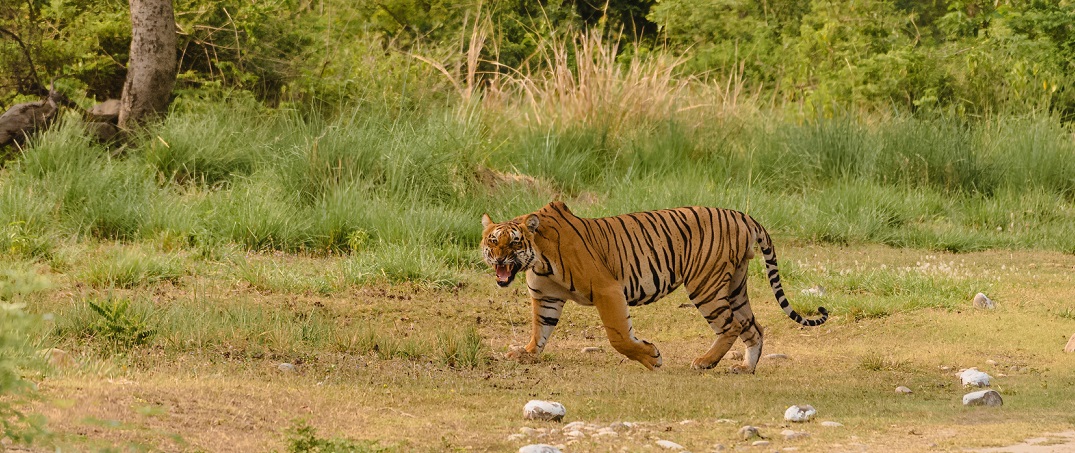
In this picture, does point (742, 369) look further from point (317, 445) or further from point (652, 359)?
point (317, 445)

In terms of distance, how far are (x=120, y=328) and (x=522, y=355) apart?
223 centimetres

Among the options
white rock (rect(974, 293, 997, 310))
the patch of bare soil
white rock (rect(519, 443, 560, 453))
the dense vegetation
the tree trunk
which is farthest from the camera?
the tree trunk

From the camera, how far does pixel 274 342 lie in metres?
7.46

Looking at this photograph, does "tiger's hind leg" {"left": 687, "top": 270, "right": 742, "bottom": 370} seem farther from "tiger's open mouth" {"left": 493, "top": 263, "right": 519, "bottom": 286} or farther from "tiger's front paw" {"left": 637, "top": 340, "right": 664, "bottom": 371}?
"tiger's open mouth" {"left": 493, "top": 263, "right": 519, "bottom": 286}

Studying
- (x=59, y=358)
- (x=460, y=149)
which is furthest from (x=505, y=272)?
(x=460, y=149)

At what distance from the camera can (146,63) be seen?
46.7ft

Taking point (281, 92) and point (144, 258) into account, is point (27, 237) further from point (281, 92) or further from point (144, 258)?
point (281, 92)

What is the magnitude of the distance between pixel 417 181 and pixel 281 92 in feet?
14.2

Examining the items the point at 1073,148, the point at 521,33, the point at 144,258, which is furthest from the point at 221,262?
the point at 521,33

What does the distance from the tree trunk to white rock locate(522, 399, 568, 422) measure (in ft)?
31.0

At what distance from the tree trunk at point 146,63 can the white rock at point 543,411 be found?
31.0 ft

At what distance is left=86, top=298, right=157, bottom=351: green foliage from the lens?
718 cm

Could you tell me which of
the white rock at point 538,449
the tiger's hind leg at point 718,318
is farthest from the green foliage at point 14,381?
the tiger's hind leg at point 718,318

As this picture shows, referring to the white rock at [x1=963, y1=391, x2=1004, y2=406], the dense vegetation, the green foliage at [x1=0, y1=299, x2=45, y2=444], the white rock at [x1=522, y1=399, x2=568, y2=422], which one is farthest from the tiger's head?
the dense vegetation
